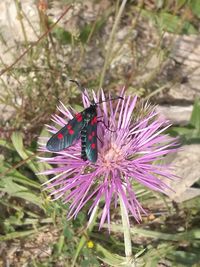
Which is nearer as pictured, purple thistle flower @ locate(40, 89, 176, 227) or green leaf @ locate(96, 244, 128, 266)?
purple thistle flower @ locate(40, 89, 176, 227)

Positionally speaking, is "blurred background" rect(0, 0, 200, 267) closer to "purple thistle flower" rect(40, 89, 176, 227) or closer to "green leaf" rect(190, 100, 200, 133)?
"green leaf" rect(190, 100, 200, 133)

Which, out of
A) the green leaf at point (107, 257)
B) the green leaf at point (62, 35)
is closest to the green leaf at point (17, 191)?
the green leaf at point (107, 257)

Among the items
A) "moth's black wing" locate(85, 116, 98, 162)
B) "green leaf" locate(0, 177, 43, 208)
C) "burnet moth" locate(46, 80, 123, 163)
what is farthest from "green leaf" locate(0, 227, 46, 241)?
"moth's black wing" locate(85, 116, 98, 162)

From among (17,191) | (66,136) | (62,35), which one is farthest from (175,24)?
(66,136)

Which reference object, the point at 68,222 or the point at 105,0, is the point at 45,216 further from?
the point at 105,0

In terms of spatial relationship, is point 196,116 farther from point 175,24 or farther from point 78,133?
point 78,133

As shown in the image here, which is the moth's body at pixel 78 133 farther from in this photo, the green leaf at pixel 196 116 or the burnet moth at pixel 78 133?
the green leaf at pixel 196 116
